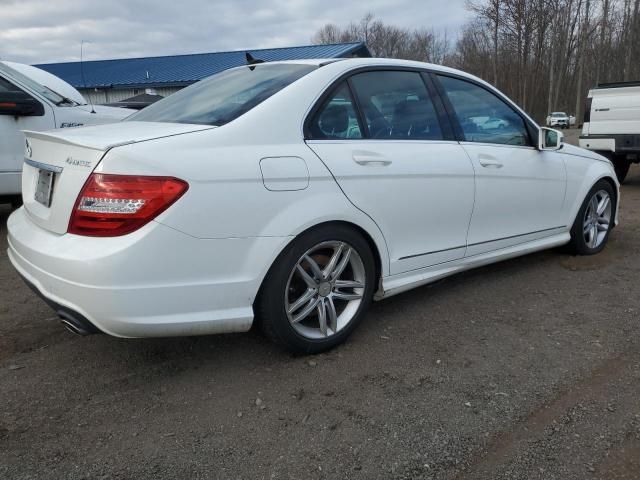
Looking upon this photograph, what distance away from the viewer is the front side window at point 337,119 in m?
2.85

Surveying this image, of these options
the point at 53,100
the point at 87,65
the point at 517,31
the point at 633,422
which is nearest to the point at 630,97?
the point at 633,422

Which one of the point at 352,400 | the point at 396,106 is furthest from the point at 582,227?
A: the point at 352,400

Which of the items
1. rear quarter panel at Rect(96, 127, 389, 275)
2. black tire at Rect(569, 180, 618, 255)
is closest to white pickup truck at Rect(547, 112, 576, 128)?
black tire at Rect(569, 180, 618, 255)

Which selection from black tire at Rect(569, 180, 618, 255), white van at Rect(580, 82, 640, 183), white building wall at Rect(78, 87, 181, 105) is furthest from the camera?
white building wall at Rect(78, 87, 181, 105)

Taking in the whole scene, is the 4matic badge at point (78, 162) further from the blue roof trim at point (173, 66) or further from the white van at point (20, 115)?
the blue roof trim at point (173, 66)

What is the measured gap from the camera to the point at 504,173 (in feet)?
12.4

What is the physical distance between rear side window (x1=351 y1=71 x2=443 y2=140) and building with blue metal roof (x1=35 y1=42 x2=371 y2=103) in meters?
23.6

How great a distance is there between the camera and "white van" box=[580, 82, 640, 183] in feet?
26.7

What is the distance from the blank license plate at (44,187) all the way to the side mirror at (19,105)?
3443 millimetres

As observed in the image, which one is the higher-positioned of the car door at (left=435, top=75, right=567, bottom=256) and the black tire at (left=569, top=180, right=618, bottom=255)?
the car door at (left=435, top=75, right=567, bottom=256)

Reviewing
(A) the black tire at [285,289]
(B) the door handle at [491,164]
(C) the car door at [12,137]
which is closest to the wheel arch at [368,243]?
(A) the black tire at [285,289]

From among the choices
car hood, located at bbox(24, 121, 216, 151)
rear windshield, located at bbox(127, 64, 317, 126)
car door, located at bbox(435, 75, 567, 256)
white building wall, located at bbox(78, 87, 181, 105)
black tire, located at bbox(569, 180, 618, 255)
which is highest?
white building wall, located at bbox(78, 87, 181, 105)

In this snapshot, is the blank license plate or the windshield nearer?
the blank license plate

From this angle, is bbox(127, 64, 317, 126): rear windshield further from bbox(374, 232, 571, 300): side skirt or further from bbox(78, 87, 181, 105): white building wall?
bbox(78, 87, 181, 105): white building wall
